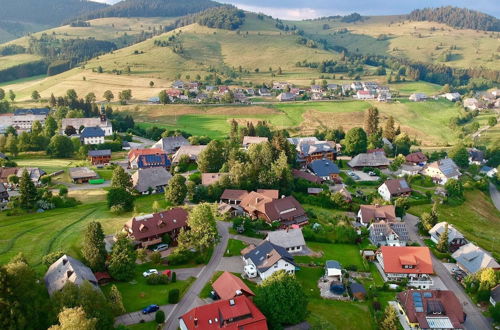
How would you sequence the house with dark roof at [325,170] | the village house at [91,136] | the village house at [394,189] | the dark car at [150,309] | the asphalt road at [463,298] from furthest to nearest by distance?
the village house at [91,136] < the house with dark roof at [325,170] < the village house at [394,189] < the asphalt road at [463,298] < the dark car at [150,309]

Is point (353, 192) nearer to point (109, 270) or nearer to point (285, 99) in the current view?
point (109, 270)

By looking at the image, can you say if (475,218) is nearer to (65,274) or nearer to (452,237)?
(452,237)

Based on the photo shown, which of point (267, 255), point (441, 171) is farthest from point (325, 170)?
point (267, 255)

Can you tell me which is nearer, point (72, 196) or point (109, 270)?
point (109, 270)

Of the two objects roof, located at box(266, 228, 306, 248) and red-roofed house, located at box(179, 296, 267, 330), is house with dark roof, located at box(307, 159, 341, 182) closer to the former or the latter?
roof, located at box(266, 228, 306, 248)

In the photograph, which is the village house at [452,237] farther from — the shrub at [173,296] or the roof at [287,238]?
the shrub at [173,296]

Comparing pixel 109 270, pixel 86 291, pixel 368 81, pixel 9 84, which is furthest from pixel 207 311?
pixel 9 84

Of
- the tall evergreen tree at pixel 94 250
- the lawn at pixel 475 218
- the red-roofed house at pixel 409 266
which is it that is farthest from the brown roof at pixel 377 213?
the tall evergreen tree at pixel 94 250
